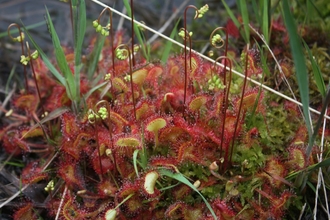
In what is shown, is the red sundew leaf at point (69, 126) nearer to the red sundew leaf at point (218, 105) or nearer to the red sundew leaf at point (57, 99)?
the red sundew leaf at point (57, 99)

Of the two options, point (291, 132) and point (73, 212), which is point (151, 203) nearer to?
point (73, 212)

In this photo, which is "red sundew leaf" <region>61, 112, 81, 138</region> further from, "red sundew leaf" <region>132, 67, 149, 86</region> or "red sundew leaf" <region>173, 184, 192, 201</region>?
"red sundew leaf" <region>173, 184, 192, 201</region>

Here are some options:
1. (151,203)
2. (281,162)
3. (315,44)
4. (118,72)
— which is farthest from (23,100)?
(315,44)

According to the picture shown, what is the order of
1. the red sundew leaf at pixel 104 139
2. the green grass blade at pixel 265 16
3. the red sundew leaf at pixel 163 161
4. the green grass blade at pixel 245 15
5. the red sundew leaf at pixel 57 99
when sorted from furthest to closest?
the red sundew leaf at pixel 57 99 < the green grass blade at pixel 245 15 < the green grass blade at pixel 265 16 < the red sundew leaf at pixel 104 139 < the red sundew leaf at pixel 163 161

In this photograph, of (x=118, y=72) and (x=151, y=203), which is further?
(x=118, y=72)

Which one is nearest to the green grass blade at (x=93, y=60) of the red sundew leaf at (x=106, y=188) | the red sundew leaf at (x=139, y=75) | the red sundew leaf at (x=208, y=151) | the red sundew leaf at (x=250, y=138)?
the red sundew leaf at (x=139, y=75)

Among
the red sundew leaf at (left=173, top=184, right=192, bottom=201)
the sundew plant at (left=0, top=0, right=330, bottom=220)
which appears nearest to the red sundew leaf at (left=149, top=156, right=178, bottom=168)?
the sundew plant at (left=0, top=0, right=330, bottom=220)

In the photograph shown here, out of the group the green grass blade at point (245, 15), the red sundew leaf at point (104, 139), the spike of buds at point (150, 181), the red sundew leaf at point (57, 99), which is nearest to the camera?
the spike of buds at point (150, 181)

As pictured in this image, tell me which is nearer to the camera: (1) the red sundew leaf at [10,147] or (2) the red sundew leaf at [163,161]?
(2) the red sundew leaf at [163,161]

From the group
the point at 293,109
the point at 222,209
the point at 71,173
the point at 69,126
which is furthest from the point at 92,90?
the point at 293,109
